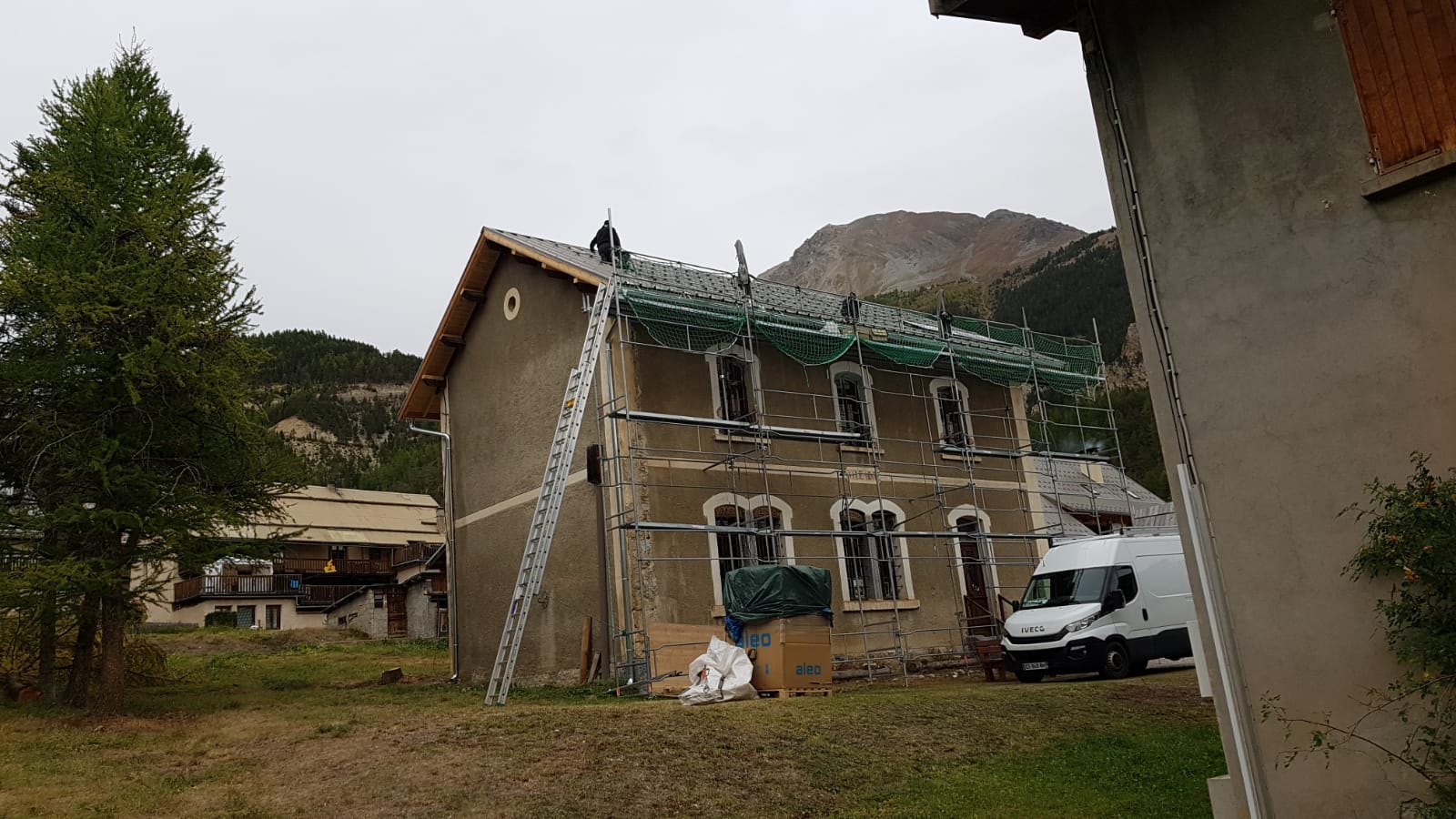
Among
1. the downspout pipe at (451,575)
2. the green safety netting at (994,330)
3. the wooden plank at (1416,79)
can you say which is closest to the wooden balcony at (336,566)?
the downspout pipe at (451,575)

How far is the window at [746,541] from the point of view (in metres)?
16.8

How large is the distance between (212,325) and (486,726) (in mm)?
6764

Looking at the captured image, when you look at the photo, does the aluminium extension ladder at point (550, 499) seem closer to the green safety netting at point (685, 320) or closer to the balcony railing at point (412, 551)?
the green safety netting at point (685, 320)

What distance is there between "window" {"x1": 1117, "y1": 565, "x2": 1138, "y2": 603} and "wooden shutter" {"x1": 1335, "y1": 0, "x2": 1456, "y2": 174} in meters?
11.2

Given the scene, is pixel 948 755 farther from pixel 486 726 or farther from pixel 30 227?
pixel 30 227

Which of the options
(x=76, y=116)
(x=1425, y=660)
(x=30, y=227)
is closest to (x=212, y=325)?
(x=30, y=227)

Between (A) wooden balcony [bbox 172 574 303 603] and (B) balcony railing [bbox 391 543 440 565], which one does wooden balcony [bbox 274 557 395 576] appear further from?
(A) wooden balcony [bbox 172 574 303 603]

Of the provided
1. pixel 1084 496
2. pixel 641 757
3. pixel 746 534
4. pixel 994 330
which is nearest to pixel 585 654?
pixel 746 534

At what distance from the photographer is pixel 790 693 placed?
13.0m

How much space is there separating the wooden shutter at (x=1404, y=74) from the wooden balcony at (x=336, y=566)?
135 ft

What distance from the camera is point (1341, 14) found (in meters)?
5.41

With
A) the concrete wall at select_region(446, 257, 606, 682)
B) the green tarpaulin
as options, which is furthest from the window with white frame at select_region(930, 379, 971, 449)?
the green tarpaulin

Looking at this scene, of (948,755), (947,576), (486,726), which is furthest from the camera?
(947,576)

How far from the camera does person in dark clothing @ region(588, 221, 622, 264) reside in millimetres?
18750
